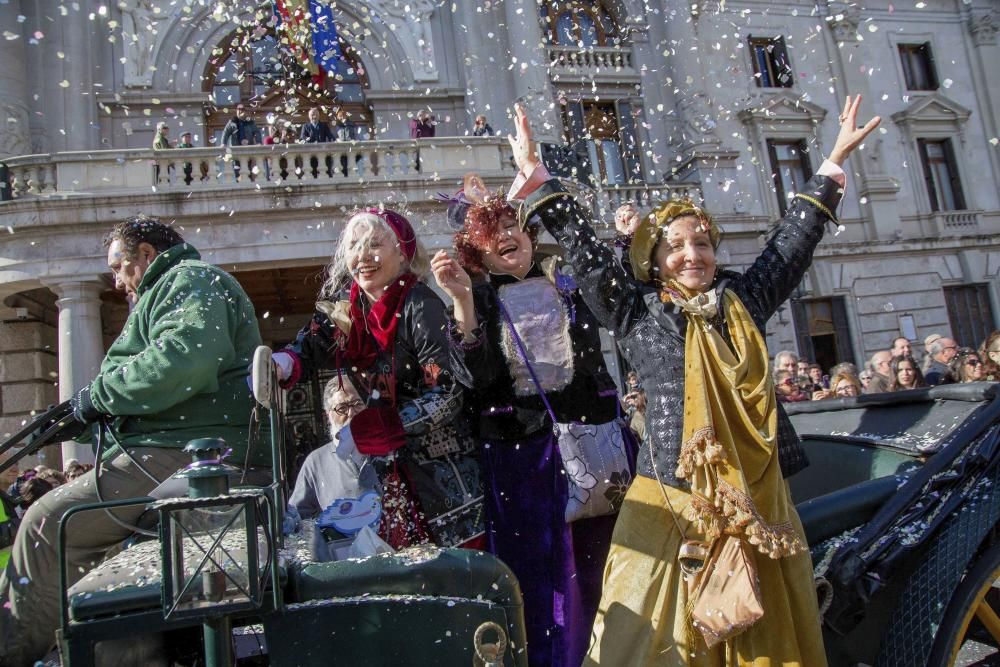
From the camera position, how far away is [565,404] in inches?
105

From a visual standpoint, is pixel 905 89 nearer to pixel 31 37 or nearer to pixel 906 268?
pixel 906 268

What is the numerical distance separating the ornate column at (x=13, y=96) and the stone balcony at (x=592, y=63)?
10.2 meters

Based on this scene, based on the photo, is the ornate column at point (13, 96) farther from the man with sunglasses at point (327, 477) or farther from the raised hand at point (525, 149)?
the raised hand at point (525, 149)

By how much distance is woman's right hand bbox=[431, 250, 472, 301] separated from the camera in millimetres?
2289

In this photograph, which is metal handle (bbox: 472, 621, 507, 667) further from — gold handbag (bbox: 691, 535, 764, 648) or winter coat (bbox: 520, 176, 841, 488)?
winter coat (bbox: 520, 176, 841, 488)

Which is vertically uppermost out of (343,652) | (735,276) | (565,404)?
(735,276)

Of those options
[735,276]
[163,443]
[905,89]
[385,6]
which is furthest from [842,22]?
[163,443]

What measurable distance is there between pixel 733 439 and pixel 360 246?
4.75ft

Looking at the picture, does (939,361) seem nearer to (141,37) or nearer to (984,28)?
(141,37)

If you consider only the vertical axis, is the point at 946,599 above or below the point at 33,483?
below

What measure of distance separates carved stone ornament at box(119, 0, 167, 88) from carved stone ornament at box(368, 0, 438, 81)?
162 inches

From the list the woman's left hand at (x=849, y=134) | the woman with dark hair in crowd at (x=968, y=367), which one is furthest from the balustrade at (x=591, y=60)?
the woman's left hand at (x=849, y=134)

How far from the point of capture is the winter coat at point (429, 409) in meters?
2.50

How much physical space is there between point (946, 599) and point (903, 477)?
418 millimetres
